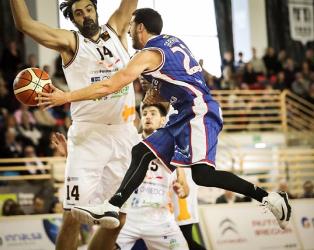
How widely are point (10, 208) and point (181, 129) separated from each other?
419 centimetres

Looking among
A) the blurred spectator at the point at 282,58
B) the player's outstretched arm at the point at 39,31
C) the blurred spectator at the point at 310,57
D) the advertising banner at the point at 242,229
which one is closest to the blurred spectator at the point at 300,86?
the blurred spectator at the point at 282,58

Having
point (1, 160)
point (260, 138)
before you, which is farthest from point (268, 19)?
point (1, 160)

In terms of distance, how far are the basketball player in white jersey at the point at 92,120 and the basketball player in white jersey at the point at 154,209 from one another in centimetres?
54

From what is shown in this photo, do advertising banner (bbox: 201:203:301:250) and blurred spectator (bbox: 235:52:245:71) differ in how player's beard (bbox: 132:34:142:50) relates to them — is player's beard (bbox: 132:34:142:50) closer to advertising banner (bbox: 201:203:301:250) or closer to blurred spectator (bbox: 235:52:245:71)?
advertising banner (bbox: 201:203:301:250)

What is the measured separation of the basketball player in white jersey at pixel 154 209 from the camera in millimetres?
6113

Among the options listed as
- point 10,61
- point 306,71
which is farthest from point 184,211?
point 306,71

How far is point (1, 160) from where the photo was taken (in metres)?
9.73

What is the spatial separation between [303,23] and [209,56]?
18.9 ft

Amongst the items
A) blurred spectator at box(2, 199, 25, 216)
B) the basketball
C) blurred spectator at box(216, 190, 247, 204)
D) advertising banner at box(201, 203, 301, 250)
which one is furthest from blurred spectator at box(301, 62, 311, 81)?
the basketball

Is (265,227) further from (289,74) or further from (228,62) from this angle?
(289,74)

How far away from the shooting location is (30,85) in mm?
5152

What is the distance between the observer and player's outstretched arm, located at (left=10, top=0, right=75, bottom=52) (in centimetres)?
539

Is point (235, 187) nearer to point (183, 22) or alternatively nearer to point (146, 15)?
point (146, 15)

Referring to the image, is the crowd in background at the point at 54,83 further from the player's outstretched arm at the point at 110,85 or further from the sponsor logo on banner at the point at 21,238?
the player's outstretched arm at the point at 110,85
